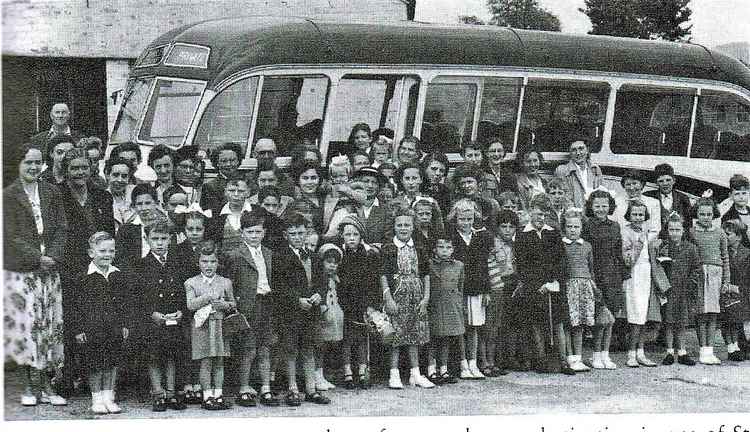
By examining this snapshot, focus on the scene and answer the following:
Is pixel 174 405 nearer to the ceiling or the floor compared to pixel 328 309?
nearer to the floor

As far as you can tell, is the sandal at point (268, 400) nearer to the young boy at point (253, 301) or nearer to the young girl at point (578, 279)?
the young boy at point (253, 301)

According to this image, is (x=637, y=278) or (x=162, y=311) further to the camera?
(x=637, y=278)

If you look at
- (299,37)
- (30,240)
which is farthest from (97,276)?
(299,37)

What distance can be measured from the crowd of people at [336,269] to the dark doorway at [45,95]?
10 centimetres

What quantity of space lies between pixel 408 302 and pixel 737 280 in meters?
2.27

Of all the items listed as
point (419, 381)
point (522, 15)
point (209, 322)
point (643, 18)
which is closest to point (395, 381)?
point (419, 381)

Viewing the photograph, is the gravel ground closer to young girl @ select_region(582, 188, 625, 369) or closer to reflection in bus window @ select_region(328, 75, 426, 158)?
young girl @ select_region(582, 188, 625, 369)

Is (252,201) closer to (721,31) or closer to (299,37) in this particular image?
(299,37)

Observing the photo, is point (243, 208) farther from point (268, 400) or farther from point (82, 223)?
point (268, 400)

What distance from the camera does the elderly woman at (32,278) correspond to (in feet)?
16.5

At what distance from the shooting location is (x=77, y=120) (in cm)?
679

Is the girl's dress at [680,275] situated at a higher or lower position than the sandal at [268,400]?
higher

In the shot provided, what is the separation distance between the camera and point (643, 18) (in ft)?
34.0

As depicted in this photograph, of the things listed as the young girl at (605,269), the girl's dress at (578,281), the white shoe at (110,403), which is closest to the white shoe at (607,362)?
the young girl at (605,269)
